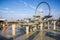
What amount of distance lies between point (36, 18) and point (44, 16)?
480 centimetres

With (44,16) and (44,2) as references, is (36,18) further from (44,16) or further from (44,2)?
(44,2)

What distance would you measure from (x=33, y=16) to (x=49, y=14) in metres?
5.70

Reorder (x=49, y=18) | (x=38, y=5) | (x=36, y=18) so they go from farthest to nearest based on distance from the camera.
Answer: (x=38, y=5) → (x=49, y=18) → (x=36, y=18)

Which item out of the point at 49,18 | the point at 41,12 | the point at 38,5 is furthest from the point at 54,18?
the point at 38,5

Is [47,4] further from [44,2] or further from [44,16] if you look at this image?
[44,16]

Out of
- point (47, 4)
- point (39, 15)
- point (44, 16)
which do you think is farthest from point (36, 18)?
point (47, 4)

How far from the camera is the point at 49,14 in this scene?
39.3 m

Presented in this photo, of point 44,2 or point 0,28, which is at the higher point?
point 44,2

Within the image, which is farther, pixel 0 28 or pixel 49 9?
pixel 49 9

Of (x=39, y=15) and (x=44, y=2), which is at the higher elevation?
(x=44, y=2)

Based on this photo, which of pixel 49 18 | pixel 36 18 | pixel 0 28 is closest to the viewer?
pixel 0 28

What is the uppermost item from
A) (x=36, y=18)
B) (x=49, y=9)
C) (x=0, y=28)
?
(x=49, y=9)

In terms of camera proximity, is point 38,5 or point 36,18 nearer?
point 36,18

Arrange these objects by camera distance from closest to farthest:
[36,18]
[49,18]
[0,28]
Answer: [0,28] → [36,18] → [49,18]
